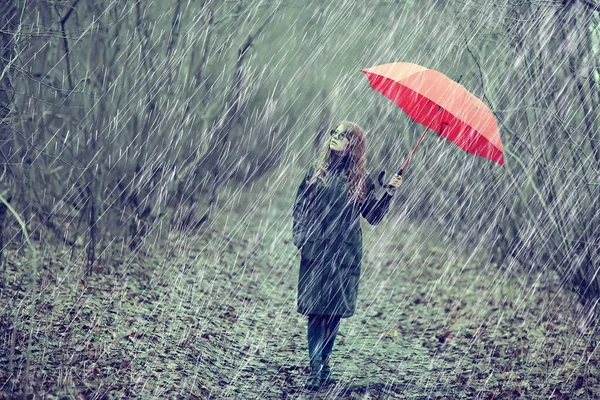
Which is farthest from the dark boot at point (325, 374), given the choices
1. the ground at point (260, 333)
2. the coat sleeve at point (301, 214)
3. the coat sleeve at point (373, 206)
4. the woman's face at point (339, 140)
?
the woman's face at point (339, 140)

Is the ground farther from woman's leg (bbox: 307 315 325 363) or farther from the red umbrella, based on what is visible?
the red umbrella

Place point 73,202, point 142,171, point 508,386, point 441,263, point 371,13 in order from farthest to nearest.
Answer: point 371,13
point 441,263
point 142,171
point 73,202
point 508,386

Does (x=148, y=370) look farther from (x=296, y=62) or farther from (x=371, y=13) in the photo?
(x=296, y=62)

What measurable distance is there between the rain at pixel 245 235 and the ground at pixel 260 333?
28 millimetres

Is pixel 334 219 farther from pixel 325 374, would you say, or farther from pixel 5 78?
pixel 5 78

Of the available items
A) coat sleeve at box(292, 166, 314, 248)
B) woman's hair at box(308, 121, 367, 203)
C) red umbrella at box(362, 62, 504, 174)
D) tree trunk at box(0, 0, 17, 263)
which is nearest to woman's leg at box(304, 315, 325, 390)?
coat sleeve at box(292, 166, 314, 248)

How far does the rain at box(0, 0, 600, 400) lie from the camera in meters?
4.97

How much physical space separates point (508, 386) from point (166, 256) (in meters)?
4.68

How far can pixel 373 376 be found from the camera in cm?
533

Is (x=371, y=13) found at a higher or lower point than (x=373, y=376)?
higher

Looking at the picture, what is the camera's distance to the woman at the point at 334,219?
455 centimetres

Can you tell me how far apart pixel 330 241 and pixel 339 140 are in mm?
740

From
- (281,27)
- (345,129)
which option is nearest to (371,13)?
(281,27)

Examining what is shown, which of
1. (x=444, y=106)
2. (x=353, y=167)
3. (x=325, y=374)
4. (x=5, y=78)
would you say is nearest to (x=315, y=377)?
(x=325, y=374)
